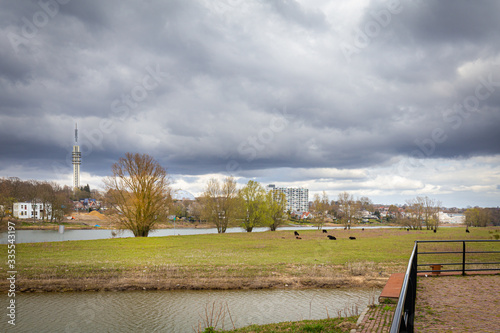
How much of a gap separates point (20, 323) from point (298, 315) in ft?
34.2

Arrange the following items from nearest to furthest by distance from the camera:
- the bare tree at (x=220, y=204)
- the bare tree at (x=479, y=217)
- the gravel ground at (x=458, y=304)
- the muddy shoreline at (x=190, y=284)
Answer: the gravel ground at (x=458, y=304) < the muddy shoreline at (x=190, y=284) < the bare tree at (x=220, y=204) < the bare tree at (x=479, y=217)

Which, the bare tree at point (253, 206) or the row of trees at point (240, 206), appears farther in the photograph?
the bare tree at point (253, 206)

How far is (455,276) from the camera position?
40.8ft

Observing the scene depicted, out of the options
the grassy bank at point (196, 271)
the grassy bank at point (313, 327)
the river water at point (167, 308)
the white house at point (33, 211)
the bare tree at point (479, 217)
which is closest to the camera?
the grassy bank at point (313, 327)

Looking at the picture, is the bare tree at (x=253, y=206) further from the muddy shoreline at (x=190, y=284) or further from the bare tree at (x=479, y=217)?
the bare tree at (x=479, y=217)

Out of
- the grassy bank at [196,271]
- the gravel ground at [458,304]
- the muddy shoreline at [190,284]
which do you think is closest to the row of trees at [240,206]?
the grassy bank at [196,271]

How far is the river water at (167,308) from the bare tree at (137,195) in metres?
28.1

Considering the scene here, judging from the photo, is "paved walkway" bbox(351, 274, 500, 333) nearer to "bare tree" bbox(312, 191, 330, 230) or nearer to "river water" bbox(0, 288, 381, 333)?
"river water" bbox(0, 288, 381, 333)

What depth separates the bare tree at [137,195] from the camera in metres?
43.2

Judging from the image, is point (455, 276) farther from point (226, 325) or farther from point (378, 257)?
point (378, 257)

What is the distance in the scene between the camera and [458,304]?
27.9 ft

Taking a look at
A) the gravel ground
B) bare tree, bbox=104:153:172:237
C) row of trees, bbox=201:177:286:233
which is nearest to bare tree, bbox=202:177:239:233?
row of trees, bbox=201:177:286:233

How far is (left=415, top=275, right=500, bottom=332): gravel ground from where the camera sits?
6.89 m

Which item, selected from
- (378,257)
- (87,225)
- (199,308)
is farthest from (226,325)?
(87,225)
